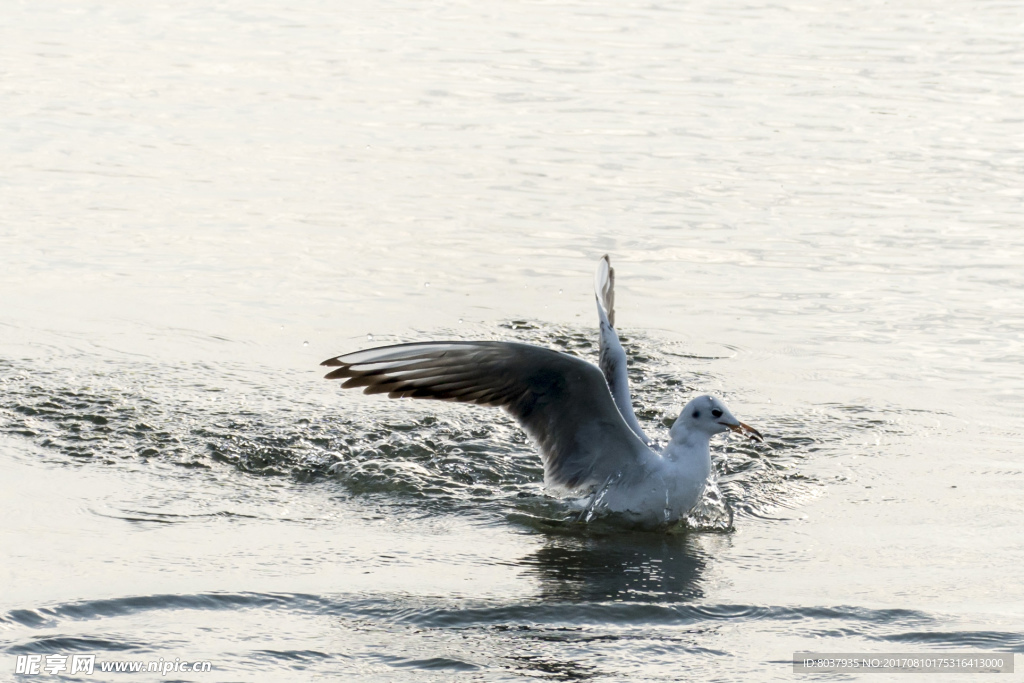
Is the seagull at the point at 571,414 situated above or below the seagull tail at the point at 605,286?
below

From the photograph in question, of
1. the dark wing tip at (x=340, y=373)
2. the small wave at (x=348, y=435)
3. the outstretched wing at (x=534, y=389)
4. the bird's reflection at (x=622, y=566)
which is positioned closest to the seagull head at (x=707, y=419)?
the outstretched wing at (x=534, y=389)

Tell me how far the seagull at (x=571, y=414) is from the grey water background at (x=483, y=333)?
24 cm

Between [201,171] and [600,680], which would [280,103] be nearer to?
[201,171]

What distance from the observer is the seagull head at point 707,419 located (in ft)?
25.9

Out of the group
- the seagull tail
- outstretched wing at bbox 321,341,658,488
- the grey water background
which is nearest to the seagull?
outstretched wing at bbox 321,341,658,488

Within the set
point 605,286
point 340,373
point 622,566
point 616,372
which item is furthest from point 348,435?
point 622,566

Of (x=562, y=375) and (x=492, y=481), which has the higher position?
(x=562, y=375)

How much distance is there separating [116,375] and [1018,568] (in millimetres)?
5478

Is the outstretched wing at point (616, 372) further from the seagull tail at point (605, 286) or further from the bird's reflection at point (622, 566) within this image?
the bird's reflection at point (622, 566)

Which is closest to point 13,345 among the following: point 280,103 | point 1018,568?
point 1018,568

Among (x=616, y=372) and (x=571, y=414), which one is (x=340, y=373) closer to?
(x=571, y=414)

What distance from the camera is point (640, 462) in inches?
312

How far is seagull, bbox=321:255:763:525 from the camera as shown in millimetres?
7324

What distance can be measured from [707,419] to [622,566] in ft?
3.65
